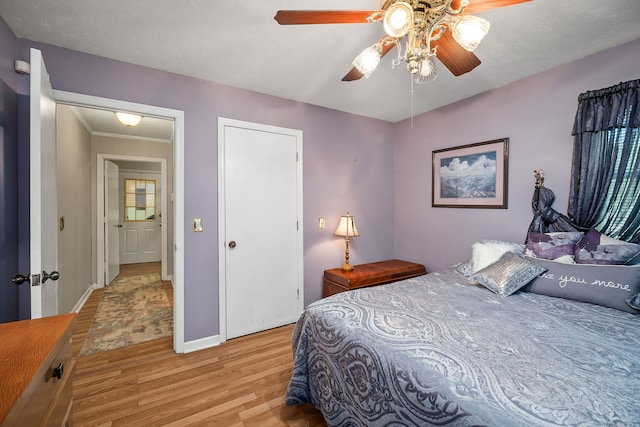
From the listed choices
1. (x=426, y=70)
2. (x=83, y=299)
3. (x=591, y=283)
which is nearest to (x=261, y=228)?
(x=426, y=70)

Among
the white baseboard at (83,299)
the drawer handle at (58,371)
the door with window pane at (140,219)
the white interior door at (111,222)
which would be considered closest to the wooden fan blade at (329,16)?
the drawer handle at (58,371)

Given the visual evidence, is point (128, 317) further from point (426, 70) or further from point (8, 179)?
point (426, 70)

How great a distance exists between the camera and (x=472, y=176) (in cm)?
284

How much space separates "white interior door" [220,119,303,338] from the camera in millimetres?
2580

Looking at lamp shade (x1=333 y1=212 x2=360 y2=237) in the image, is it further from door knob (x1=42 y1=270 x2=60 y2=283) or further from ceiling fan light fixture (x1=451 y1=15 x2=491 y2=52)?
door knob (x1=42 y1=270 x2=60 y2=283)

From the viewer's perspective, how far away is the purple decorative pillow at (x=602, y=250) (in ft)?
Answer: 5.43

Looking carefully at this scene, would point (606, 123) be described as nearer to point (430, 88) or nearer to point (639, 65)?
point (639, 65)

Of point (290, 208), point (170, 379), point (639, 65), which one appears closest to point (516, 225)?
point (639, 65)

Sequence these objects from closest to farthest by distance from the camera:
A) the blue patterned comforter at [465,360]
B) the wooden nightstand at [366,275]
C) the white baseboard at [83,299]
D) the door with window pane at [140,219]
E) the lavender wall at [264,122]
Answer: the blue patterned comforter at [465,360] → the lavender wall at [264,122] → the wooden nightstand at [366,275] → the white baseboard at [83,299] → the door with window pane at [140,219]

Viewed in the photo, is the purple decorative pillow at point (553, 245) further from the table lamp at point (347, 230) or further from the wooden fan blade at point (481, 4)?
the wooden fan blade at point (481, 4)

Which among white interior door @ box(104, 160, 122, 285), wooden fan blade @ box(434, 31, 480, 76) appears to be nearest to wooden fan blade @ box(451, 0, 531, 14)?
wooden fan blade @ box(434, 31, 480, 76)

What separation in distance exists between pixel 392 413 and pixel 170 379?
176 centimetres

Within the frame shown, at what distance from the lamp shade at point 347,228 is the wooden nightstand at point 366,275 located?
0.42 meters

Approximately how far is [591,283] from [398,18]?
6.18ft
